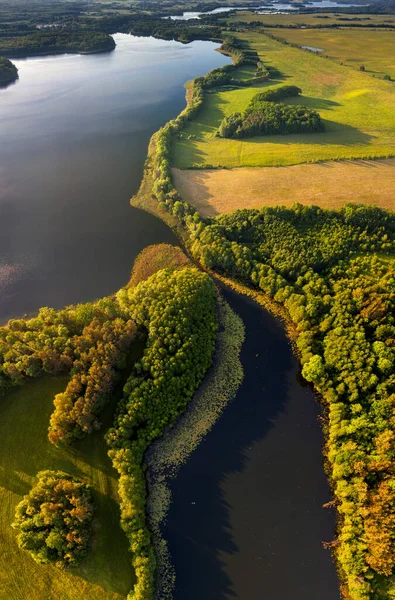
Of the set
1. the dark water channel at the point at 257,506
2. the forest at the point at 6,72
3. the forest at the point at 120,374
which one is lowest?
the dark water channel at the point at 257,506

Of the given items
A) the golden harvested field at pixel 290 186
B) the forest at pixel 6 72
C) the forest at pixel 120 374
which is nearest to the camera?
the forest at pixel 120 374

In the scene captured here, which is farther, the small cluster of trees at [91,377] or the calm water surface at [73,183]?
the calm water surface at [73,183]

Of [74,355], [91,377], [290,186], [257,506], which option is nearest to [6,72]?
[290,186]

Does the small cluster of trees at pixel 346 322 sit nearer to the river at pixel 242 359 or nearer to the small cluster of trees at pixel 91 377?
the river at pixel 242 359

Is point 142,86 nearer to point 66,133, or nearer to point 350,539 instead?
point 66,133

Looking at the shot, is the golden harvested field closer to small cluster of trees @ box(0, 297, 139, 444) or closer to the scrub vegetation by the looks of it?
the scrub vegetation

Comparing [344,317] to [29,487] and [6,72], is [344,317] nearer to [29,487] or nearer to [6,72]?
[29,487]

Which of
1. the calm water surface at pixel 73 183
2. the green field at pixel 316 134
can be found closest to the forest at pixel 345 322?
the calm water surface at pixel 73 183
